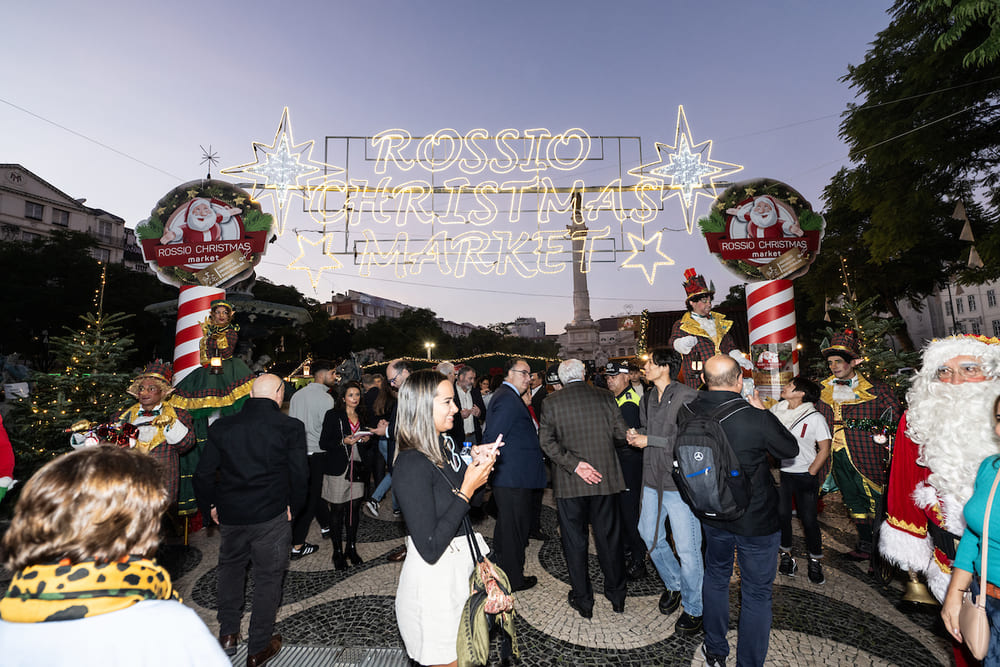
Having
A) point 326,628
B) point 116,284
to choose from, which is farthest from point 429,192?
point 116,284

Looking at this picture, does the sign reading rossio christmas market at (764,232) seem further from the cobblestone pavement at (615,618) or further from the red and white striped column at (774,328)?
the cobblestone pavement at (615,618)

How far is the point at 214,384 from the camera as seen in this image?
6.54m

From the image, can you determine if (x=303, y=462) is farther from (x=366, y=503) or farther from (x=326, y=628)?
(x=366, y=503)

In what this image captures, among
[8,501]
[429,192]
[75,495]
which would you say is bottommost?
[8,501]

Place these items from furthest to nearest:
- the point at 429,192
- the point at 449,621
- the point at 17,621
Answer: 1. the point at 429,192
2. the point at 449,621
3. the point at 17,621

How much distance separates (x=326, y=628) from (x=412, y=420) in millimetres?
2837

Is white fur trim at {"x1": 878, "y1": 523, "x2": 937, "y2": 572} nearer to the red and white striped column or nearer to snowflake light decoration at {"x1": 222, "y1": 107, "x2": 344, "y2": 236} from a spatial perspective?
the red and white striped column

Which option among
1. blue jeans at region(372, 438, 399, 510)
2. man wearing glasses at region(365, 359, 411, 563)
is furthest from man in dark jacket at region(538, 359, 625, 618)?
blue jeans at region(372, 438, 399, 510)

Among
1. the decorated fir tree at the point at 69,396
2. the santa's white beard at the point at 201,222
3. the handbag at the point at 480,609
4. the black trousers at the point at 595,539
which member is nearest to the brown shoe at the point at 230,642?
the handbag at the point at 480,609

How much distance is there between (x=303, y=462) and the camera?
3.63m

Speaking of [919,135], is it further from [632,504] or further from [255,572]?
[255,572]

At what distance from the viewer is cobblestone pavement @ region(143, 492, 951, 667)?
3.42 metres

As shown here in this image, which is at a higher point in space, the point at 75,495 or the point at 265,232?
the point at 265,232

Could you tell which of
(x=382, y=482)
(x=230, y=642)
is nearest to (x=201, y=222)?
(x=382, y=482)
